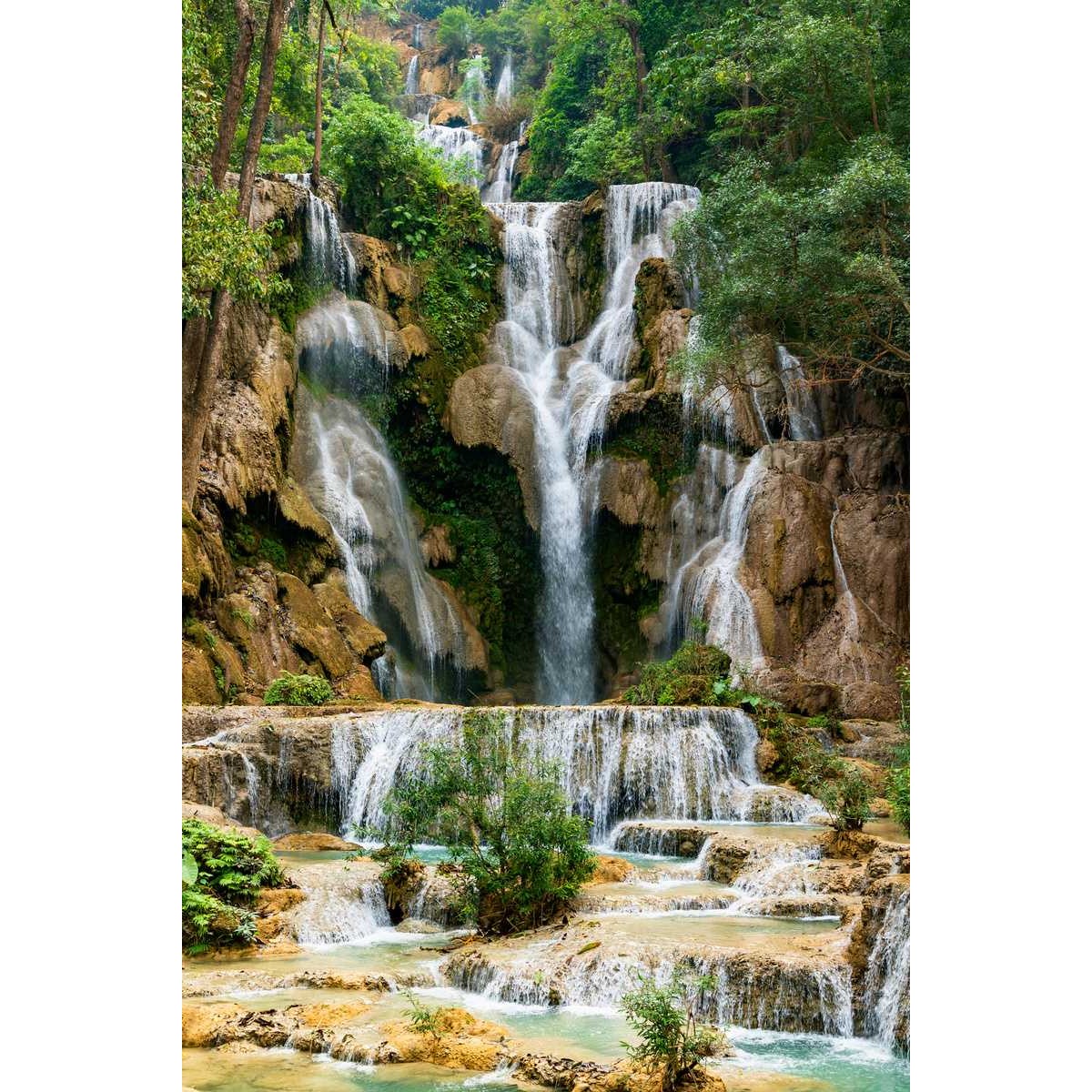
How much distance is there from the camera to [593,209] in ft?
67.8

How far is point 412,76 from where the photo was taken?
3419 centimetres

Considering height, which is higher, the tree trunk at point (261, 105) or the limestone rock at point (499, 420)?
the tree trunk at point (261, 105)

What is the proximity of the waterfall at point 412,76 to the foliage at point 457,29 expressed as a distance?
3.39 ft

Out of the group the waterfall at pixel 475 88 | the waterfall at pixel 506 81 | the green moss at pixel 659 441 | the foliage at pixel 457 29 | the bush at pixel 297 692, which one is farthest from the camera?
the foliage at pixel 457 29

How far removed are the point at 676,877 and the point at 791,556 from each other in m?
7.59

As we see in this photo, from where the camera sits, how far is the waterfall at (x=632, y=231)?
1980 cm

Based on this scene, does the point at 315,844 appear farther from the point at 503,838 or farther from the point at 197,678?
the point at 197,678

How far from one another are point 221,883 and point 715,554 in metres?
9.92

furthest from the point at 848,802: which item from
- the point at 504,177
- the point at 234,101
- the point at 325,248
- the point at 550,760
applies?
the point at 504,177

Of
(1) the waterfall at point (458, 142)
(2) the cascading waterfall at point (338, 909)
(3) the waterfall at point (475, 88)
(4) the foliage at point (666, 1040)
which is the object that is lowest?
(2) the cascading waterfall at point (338, 909)

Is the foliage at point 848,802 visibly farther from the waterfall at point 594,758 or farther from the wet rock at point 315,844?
the wet rock at point 315,844

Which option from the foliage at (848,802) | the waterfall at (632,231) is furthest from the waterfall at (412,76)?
the foliage at (848,802)
